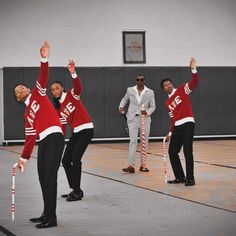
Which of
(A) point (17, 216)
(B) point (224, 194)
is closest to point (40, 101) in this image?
(A) point (17, 216)

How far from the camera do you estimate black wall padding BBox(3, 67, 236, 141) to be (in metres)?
30.3

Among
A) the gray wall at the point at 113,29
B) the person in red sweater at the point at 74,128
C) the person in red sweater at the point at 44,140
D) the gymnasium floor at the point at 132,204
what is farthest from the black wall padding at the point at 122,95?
the person in red sweater at the point at 44,140

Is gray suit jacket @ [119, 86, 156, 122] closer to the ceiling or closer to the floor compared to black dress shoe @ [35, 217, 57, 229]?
closer to the ceiling

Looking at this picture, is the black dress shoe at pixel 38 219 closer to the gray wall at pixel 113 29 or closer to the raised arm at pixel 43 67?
the raised arm at pixel 43 67

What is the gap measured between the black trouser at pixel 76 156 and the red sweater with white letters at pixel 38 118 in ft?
8.81

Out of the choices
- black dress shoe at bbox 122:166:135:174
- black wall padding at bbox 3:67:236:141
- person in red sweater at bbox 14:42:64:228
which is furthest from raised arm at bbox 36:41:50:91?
black wall padding at bbox 3:67:236:141

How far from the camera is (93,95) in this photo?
102ft

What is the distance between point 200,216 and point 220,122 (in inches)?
835

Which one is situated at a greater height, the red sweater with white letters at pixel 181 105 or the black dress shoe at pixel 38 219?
the red sweater with white letters at pixel 181 105

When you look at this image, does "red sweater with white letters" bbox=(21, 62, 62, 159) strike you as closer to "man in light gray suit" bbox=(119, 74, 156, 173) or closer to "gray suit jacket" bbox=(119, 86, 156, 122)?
"man in light gray suit" bbox=(119, 74, 156, 173)

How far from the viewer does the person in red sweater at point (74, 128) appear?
13656 mm

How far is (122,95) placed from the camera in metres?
31.4

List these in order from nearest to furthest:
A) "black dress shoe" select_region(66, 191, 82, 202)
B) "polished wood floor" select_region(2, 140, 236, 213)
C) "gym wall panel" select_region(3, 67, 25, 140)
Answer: "black dress shoe" select_region(66, 191, 82, 202) < "polished wood floor" select_region(2, 140, 236, 213) < "gym wall panel" select_region(3, 67, 25, 140)

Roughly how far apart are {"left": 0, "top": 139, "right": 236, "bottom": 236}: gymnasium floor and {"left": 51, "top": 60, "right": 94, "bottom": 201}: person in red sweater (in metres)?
0.37
